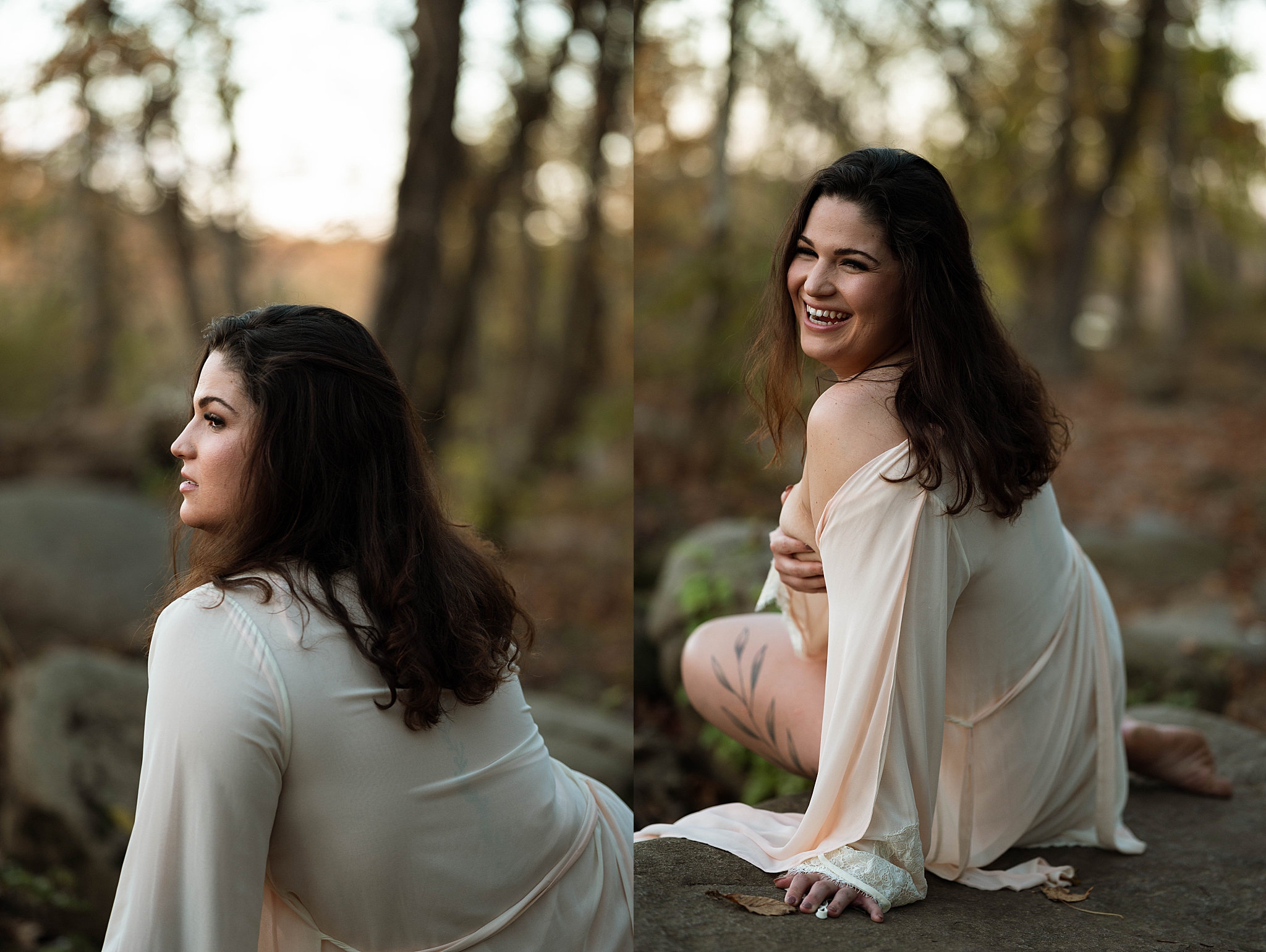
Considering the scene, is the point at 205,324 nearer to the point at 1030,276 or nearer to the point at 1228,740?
the point at 1228,740

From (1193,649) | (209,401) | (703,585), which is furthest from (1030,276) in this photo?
(209,401)

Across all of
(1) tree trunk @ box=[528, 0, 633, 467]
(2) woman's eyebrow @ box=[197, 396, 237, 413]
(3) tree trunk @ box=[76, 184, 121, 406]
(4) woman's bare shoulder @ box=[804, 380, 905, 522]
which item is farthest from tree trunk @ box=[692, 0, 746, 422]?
(3) tree trunk @ box=[76, 184, 121, 406]

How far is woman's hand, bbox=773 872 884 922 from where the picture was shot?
6.75ft

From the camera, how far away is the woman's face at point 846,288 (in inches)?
86.6

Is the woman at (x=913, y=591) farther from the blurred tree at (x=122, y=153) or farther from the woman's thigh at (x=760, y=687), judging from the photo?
the blurred tree at (x=122, y=153)

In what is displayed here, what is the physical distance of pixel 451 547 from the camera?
1.94m

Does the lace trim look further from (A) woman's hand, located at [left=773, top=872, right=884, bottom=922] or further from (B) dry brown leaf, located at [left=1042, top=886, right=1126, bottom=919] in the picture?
(B) dry brown leaf, located at [left=1042, top=886, right=1126, bottom=919]

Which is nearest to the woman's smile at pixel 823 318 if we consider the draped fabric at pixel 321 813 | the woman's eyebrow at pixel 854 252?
the woman's eyebrow at pixel 854 252

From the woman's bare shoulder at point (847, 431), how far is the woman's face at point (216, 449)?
1102mm

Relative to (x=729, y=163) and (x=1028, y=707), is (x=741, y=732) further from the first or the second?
(x=729, y=163)

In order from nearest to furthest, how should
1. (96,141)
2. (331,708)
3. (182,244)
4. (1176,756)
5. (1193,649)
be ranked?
1. (331,708)
2. (1176,756)
3. (1193,649)
4. (96,141)
5. (182,244)

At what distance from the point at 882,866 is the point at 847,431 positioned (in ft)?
2.86

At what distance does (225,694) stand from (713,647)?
153 centimetres

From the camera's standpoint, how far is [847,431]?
2.16 metres
